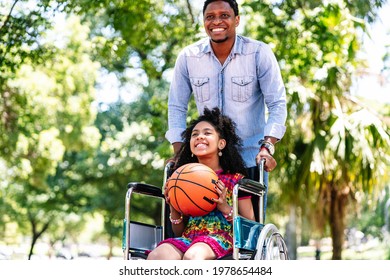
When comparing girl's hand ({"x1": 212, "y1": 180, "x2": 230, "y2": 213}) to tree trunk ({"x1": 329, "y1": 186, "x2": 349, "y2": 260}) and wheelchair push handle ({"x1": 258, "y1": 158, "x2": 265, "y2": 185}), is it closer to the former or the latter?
wheelchair push handle ({"x1": 258, "y1": 158, "x2": 265, "y2": 185})

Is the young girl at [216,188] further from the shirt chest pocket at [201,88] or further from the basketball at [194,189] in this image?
the shirt chest pocket at [201,88]

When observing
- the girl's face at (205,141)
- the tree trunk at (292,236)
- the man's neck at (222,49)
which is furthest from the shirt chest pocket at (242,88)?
the tree trunk at (292,236)

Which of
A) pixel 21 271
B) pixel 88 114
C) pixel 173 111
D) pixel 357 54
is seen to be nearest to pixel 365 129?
pixel 357 54

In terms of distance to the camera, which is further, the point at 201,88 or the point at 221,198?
the point at 201,88

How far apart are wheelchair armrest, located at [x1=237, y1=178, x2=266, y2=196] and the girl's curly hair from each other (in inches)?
10.7

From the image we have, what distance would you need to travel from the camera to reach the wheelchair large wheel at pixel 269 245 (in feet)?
14.6

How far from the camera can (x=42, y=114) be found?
17.8 m

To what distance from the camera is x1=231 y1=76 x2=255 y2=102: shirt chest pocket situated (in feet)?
17.1

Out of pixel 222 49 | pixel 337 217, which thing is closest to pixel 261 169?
pixel 222 49

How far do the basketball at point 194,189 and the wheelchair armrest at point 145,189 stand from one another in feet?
1.04

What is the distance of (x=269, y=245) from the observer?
4.58 meters

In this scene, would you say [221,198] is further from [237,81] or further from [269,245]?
[237,81]

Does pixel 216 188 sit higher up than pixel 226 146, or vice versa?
pixel 226 146

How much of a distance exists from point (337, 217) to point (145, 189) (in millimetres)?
9346
